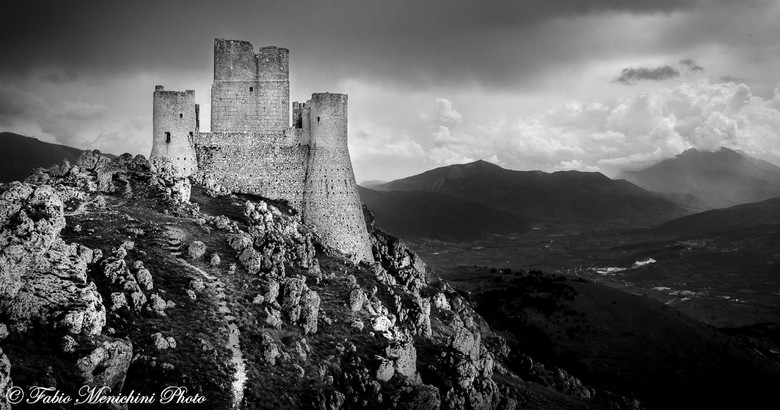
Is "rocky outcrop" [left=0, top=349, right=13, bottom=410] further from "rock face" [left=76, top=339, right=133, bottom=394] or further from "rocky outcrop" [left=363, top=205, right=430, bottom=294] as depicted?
"rocky outcrop" [left=363, top=205, right=430, bottom=294]

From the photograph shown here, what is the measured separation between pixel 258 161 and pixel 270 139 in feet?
8.43

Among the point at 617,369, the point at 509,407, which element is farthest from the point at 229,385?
the point at 617,369

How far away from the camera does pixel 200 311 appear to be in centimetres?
3709

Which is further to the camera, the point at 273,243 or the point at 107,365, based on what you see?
the point at 273,243

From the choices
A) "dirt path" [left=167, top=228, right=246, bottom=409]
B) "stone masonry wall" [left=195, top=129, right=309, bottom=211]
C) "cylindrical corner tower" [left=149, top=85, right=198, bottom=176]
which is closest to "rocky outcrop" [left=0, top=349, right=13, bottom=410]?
"dirt path" [left=167, top=228, right=246, bottom=409]

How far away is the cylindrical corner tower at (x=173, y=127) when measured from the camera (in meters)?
62.0

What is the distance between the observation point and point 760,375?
11894cm

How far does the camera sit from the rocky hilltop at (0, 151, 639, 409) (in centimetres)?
2873

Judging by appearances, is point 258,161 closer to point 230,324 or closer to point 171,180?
point 171,180

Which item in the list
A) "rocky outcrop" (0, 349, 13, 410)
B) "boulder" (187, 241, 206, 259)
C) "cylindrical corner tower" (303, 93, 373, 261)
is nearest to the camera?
"rocky outcrop" (0, 349, 13, 410)

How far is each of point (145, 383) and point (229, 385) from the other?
4507 mm

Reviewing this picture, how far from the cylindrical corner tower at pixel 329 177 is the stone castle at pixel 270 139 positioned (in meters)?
0.10

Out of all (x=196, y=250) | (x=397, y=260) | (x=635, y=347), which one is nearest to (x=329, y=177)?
(x=397, y=260)

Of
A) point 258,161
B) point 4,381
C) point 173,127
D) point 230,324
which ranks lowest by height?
point 230,324
